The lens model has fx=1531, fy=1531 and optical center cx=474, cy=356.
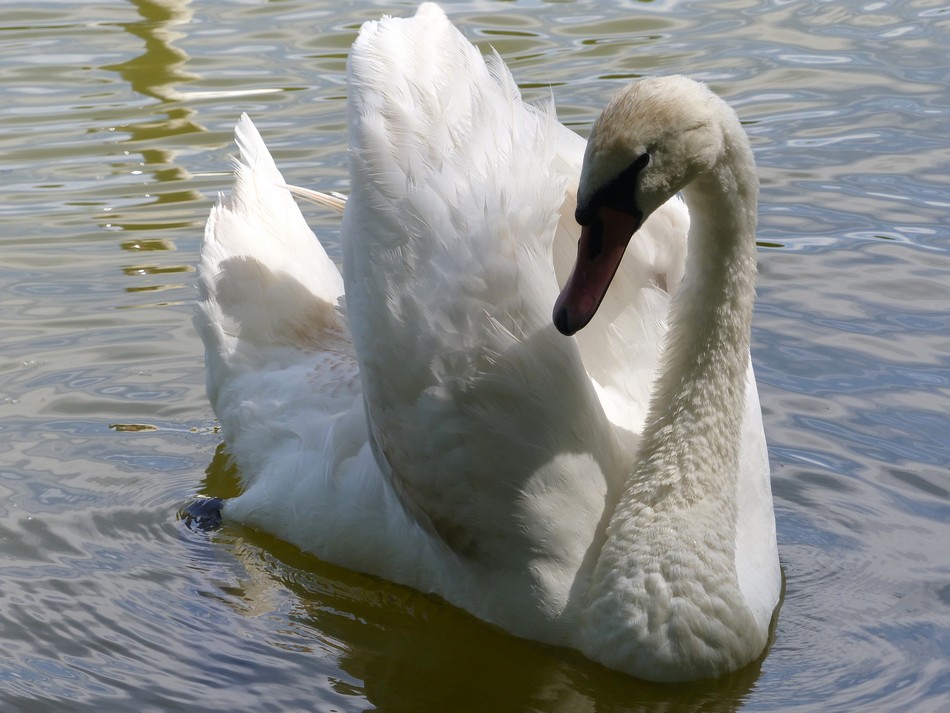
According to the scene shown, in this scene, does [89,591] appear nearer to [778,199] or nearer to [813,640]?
[813,640]

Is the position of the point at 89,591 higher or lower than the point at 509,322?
lower

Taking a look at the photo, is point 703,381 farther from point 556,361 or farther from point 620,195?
point 620,195

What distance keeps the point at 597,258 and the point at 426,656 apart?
1.57 metres

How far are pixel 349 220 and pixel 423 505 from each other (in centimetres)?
98

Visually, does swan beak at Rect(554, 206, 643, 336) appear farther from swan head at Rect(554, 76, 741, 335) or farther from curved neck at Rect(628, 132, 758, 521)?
curved neck at Rect(628, 132, 758, 521)

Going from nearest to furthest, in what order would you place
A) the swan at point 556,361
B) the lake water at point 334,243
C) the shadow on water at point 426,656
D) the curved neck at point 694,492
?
1. the swan at point 556,361
2. the curved neck at point 694,492
3. the shadow on water at point 426,656
4. the lake water at point 334,243

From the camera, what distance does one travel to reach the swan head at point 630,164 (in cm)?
417

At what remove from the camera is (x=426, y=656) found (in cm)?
508

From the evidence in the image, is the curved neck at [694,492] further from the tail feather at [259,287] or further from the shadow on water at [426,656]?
the tail feather at [259,287]

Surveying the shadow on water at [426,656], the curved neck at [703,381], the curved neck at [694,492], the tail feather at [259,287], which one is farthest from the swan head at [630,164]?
the tail feather at [259,287]

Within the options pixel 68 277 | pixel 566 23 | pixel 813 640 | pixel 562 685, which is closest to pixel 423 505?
pixel 562 685

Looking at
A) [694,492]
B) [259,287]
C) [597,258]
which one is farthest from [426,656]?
[259,287]

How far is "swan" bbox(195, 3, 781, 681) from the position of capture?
14.6 feet

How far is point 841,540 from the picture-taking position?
18.5 feet
